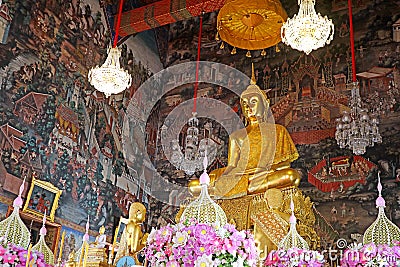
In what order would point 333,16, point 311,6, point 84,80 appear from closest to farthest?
point 311,6 → point 84,80 → point 333,16

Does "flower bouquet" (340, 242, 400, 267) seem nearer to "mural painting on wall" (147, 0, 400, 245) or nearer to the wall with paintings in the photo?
the wall with paintings

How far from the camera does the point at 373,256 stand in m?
3.09

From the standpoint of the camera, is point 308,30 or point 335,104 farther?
point 335,104

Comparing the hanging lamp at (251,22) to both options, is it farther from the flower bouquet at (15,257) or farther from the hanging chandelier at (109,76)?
the flower bouquet at (15,257)

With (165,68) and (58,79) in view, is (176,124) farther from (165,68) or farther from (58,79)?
(58,79)

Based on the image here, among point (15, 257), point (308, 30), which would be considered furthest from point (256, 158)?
point (15, 257)

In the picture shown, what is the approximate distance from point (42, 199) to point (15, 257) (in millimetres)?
3229

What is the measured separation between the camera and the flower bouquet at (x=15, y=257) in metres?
3.35

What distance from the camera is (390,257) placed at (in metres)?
3.04

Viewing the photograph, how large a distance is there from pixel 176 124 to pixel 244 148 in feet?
12.2

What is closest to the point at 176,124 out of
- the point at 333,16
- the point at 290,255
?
the point at 333,16

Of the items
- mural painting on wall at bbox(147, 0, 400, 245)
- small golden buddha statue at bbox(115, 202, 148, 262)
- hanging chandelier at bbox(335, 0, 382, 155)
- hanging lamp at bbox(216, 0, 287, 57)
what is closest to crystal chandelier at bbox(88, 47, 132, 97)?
hanging lamp at bbox(216, 0, 287, 57)

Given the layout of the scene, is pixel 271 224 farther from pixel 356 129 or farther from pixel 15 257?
pixel 356 129

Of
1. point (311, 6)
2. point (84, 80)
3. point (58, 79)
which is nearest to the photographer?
point (311, 6)
